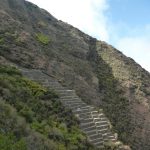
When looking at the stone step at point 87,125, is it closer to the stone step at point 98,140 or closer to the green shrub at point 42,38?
the stone step at point 98,140

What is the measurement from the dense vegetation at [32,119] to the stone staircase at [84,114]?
0.90 meters

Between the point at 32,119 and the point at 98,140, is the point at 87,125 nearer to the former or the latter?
the point at 98,140

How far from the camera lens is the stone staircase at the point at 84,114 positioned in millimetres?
21884

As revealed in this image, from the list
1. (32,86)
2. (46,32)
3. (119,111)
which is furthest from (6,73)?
(46,32)

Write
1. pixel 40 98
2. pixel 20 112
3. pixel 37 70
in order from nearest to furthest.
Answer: pixel 20 112
pixel 40 98
pixel 37 70

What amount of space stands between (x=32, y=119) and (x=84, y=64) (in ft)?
59.9

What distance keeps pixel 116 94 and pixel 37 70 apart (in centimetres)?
758

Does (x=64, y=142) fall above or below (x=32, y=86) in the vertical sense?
below

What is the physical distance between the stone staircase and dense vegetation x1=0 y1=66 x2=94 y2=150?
90 cm

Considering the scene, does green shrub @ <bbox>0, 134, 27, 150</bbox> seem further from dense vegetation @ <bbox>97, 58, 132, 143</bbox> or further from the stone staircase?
dense vegetation @ <bbox>97, 58, 132, 143</bbox>

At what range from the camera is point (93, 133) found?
866 inches

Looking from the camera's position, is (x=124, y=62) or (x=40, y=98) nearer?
(x=40, y=98)

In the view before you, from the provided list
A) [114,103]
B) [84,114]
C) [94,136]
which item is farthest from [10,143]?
[114,103]

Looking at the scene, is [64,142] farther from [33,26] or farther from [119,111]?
[33,26]
